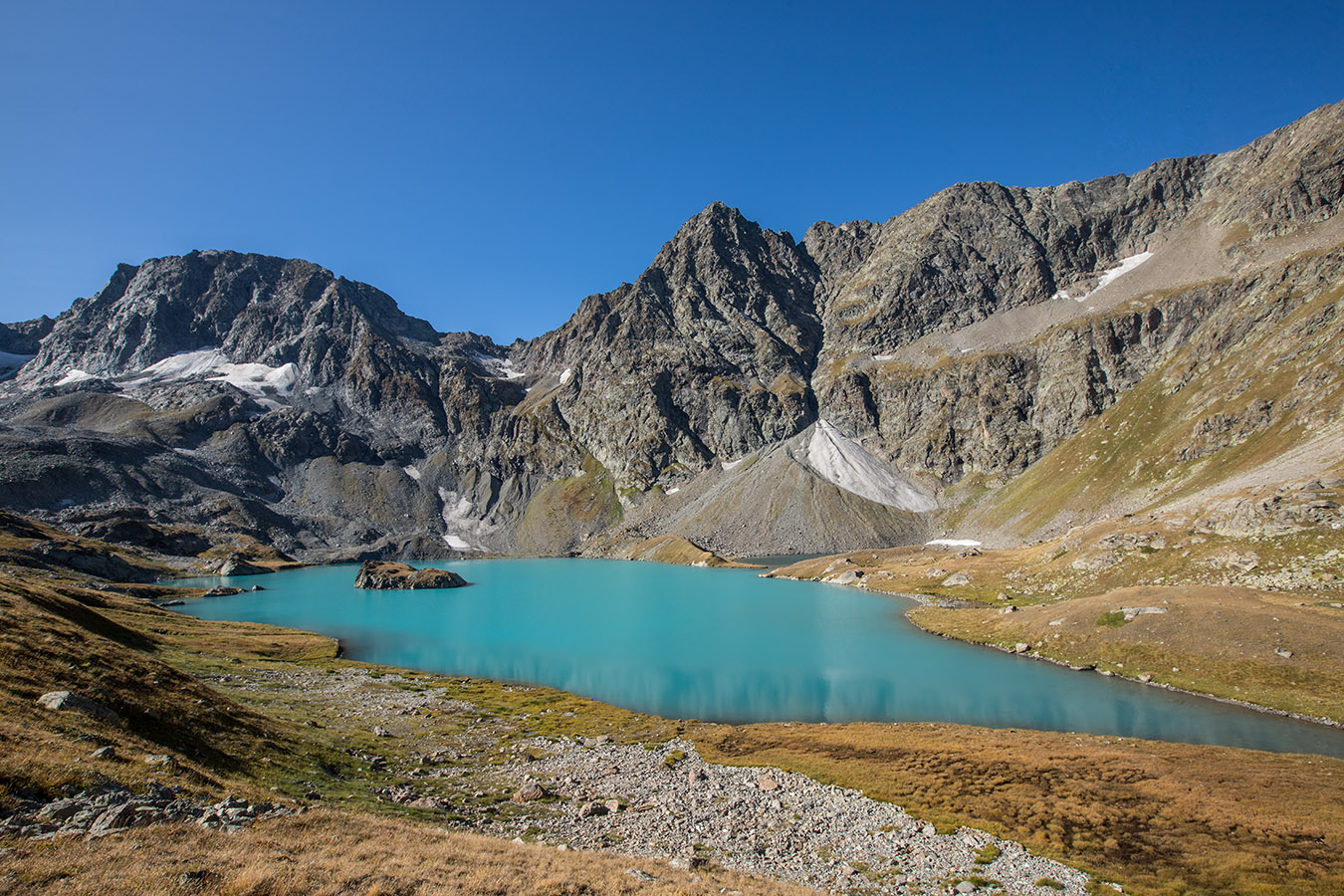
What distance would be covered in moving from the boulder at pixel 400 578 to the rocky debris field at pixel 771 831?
391ft

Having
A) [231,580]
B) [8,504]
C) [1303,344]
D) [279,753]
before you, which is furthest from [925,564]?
[8,504]

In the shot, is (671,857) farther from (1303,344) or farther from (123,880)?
(1303,344)

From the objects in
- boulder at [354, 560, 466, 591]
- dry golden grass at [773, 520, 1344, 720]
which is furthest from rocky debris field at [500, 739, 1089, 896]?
boulder at [354, 560, 466, 591]

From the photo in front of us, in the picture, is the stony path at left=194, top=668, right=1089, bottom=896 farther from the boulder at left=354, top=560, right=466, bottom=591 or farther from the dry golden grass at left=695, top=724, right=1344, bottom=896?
the boulder at left=354, top=560, right=466, bottom=591

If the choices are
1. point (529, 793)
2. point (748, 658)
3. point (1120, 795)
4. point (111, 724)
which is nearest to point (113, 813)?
point (111, 724)

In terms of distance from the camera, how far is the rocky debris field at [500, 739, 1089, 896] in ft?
65.3

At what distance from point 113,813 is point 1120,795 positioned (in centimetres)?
3512

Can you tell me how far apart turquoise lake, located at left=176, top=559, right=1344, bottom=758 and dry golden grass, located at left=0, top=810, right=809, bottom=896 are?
2830 cm

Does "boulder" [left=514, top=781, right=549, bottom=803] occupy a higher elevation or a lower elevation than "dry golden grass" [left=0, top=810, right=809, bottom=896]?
lower

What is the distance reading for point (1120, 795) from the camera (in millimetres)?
25516

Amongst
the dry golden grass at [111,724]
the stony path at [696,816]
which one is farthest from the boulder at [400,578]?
the stony path at [696,816]

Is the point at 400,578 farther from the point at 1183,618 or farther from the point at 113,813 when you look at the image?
the point at 1183,618

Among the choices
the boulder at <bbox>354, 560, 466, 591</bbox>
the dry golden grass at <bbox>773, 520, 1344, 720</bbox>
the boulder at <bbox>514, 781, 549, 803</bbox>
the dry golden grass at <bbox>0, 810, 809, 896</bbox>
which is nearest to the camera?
the dry golden grass at <bbox>0, 810, 809, 896</bbox>

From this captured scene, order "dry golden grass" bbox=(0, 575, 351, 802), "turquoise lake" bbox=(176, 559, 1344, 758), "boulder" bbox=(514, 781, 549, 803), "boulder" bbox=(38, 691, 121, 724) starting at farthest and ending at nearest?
"turquoise lake" bbox=(176, 559, 1344, 758) → "boulder" bbox=(514, 781, 549, 803) → "boulder" bbox=(38, 691, 121, 724) → "dry golden grass" bbox=(0, 575, 351, 802)
